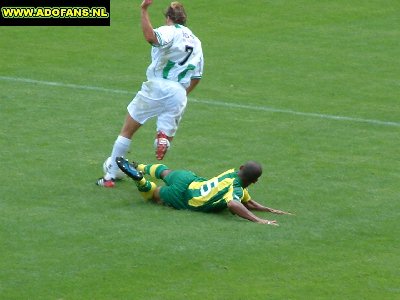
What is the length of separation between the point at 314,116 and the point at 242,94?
1.63 metres

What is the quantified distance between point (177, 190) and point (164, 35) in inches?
72.2

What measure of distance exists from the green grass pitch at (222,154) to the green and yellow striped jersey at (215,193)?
0.15 meters

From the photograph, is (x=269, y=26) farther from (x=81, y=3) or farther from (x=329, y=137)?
(x=329, y=137)

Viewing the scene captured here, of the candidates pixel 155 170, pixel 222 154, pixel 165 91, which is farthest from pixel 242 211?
pixel 222 154

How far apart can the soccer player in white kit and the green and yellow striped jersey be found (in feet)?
3.73

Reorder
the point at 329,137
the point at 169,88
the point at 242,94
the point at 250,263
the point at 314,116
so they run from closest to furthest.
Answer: the point at 250,263, the point at 169,88, the point at 329,137, the point at 314,116, the point at 242,94

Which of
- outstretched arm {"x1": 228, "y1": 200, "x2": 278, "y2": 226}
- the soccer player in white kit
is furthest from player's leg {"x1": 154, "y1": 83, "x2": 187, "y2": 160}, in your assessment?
outstretched arm {"x1": 228, "y1": 200, "x2": 278, "y2": 226}

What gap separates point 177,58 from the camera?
13461mm

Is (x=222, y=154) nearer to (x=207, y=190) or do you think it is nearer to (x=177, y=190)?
(x=177, y=190)

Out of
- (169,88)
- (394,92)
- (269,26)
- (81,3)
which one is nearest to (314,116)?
(394,92)

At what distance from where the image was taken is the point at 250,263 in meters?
10.9

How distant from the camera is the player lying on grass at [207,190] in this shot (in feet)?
39.7

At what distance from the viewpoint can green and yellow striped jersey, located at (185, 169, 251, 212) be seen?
478 inches

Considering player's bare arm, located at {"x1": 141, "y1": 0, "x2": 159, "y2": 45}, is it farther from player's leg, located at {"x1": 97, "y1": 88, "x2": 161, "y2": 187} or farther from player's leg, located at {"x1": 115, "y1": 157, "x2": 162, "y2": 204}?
player's leg, located at {"x1": 115, "y1": 157, "x2": 162, "y2": 204}
